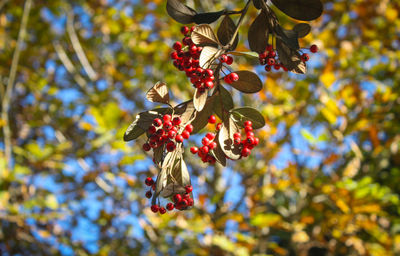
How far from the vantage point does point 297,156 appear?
390 cm

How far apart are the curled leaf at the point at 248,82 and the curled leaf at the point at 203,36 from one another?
13 cm

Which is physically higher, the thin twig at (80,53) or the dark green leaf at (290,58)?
the thin twig at (80,53)

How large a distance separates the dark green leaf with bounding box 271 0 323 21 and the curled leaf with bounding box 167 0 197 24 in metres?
0.21

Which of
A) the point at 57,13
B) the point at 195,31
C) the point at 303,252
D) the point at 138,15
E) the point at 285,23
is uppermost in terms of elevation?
the point at 57,13

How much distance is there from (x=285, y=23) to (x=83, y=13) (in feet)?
8.80

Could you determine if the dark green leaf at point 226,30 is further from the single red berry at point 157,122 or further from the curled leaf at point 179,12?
the single red berry at point 157,122

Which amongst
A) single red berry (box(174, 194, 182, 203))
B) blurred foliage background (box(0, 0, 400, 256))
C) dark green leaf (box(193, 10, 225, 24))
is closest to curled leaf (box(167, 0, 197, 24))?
dark green leaf (box(193, 10, 225, 24))

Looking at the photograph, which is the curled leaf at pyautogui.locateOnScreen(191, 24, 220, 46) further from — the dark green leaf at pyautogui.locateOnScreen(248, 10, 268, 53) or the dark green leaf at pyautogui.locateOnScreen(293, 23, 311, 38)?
the dark green leaf at pyautogui.locateOnScreen(293, 23, 311, 38)

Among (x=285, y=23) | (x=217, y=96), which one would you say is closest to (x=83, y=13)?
(x=285, y=23)

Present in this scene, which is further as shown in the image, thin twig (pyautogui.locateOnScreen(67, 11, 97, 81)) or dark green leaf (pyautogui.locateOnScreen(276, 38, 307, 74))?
thin twig (pyautogui.locateOnScreen(67, 11, 97, 81))

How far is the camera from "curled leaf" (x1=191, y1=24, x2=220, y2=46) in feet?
2.58

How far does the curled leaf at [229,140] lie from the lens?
84 centimetres

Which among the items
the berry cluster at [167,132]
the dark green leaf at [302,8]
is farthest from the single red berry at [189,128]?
the dark green leaf at [302,8]

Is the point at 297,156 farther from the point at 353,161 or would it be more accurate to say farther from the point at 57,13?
the point at 57,13
